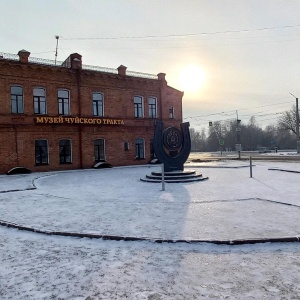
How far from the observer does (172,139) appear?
53.9ft

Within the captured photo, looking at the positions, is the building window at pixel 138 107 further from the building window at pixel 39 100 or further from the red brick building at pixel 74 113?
the building window at pixel 39 100

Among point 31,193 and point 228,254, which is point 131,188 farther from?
point 228,254

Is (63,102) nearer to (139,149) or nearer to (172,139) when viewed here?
(139,149)

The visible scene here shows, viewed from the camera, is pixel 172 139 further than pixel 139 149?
No

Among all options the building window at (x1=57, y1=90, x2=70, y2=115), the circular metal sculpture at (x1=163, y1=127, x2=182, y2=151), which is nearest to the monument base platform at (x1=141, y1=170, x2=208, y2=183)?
the circular metal sculpture at (x1=163, y1=127, x2=182, y2=151)

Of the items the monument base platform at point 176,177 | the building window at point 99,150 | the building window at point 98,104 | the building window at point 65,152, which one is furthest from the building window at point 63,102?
the monument base platform at point 176,177

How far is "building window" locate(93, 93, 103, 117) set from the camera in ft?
80.7

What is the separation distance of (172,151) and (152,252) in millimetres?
11624

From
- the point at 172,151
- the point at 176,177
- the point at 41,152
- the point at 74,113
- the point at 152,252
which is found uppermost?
the point at 74,113

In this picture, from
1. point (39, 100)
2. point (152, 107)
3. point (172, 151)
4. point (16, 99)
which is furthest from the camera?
point (152, 107)

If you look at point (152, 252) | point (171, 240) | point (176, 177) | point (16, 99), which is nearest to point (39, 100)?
point (16, 99)

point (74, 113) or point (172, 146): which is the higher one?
point (74, 113)

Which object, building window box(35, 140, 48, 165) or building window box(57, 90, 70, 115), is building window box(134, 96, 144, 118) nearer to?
building window box(57, 90, 70, 115)

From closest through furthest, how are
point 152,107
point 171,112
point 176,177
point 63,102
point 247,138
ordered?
point 176,177 < point 63,102 < point 152,107 < point 171,112 < point 247,138
